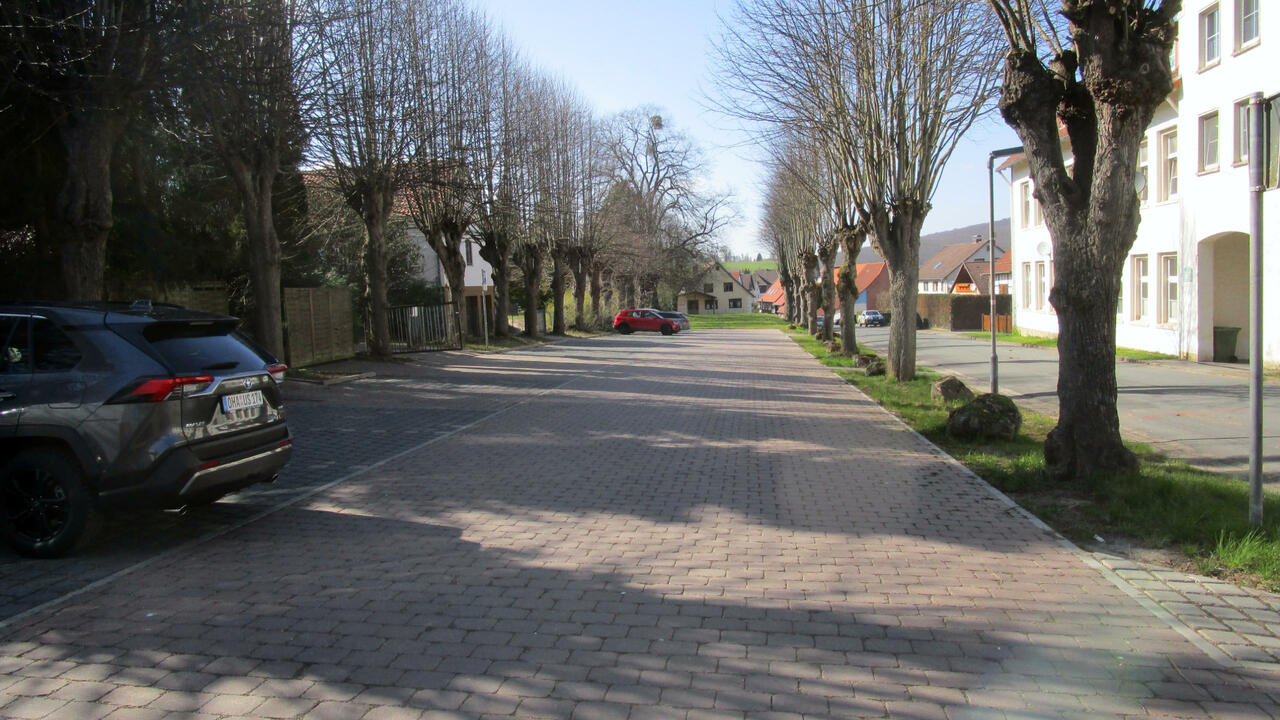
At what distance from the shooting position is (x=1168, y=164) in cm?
2383

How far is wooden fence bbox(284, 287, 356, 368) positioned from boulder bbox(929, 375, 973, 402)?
45.7 feet

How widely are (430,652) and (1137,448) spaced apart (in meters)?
8.92

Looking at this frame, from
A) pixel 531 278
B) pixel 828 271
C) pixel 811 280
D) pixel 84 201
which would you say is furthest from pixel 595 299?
pixel 84 201

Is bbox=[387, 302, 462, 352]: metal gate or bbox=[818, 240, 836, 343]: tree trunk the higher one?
bbox=[818, 240, 836, 343]: tree trunk

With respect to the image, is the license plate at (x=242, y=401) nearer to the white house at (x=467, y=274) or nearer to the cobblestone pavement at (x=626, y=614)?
the cobblestone pavement at (x=626, y=614)

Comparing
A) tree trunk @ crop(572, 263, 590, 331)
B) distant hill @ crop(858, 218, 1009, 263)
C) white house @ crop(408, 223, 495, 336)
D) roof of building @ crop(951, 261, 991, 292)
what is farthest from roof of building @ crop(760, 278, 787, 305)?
white house @ crop(408, 223, 495, 336)

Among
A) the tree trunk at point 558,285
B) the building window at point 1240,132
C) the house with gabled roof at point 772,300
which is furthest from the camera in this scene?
the house with gabled roof at point 772,300

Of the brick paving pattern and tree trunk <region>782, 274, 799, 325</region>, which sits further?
tree trunk <region>782, 274, 799, 325</region>

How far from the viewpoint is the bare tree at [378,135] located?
19859 millimetres

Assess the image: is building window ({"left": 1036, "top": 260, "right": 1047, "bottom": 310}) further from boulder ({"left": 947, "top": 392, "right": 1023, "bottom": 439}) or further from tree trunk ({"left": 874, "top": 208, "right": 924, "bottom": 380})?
boulder ({"left": 947, "top": 392, "right": 1023, "bottom": 439})

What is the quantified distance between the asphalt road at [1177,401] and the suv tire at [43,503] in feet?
33.1

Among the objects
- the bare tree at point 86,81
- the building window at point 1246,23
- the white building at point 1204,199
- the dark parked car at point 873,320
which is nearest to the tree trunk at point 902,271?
the white building at point 1204,199

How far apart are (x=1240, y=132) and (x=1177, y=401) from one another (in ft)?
31.9

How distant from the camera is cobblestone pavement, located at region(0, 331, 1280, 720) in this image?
3.71 metres
